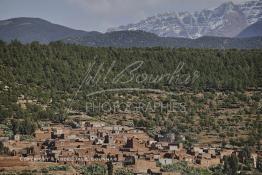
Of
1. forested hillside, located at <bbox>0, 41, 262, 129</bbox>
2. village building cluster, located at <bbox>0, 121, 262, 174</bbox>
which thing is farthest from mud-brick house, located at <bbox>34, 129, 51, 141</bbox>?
forested hillside, located at <bbox>0, 41, 262, 129</bbox>

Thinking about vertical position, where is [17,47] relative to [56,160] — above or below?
above

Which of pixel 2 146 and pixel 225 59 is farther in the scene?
pixel 225 59

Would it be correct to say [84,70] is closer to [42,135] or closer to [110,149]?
[42,135]

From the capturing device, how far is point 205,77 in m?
126

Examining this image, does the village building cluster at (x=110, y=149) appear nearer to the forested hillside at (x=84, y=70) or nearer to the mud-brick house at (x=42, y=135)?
the mud-brick house at (x=42, y=135)

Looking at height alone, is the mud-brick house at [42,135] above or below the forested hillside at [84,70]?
below

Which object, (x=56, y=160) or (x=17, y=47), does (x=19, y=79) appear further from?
(x=56, y=160)

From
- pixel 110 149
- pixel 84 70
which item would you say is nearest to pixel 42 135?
pixel 110 149

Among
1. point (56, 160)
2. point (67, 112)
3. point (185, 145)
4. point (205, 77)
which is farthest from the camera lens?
point (205, 77)

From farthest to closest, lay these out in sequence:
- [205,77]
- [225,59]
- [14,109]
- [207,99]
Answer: [225,59], [205,77], [207,99], [14,109]

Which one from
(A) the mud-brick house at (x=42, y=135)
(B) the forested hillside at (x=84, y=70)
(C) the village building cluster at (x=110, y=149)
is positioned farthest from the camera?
(B) the forested hillside at (x=84, y=70)

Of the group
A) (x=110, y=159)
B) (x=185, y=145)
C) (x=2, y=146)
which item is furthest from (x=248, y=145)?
(x=2, y=146)

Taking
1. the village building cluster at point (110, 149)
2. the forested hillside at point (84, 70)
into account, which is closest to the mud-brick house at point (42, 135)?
the village building cluster at point (110, 149)

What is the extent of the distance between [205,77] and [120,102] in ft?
77.9
